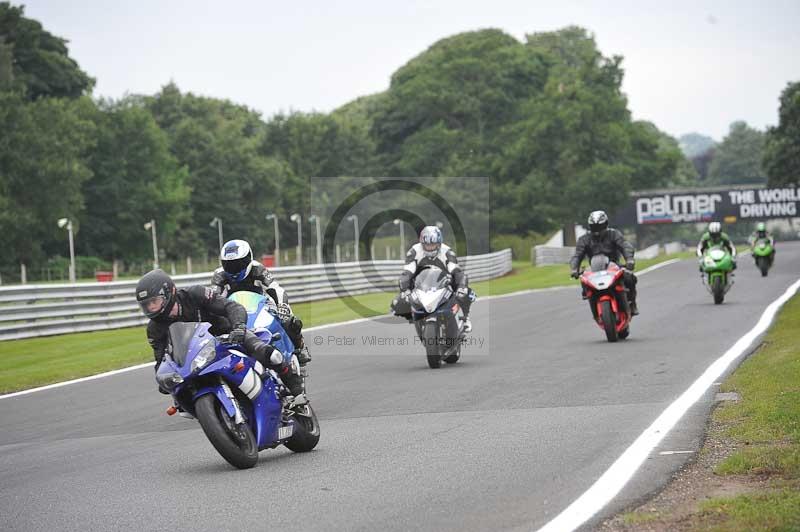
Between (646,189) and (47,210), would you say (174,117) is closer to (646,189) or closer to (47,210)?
(47,210)

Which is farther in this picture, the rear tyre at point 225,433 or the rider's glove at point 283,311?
the rider's glove at point 283,311

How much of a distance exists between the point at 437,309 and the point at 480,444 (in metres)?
6.59

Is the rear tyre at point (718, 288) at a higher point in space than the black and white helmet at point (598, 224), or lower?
lower

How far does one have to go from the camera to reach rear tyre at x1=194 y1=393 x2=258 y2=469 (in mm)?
8086

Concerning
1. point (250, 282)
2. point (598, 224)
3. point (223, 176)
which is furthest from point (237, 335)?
point (223, 176)

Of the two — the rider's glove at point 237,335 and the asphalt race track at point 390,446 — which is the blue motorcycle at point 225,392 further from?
the asphalt race track at point 390,446

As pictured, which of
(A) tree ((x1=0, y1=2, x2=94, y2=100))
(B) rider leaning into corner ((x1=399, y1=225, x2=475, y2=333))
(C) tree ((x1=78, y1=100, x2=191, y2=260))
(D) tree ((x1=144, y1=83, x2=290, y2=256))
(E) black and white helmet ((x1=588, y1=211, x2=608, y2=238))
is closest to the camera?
(B) rider leaning into corner ((x1=399, y1=225, x2=475, y2=333))

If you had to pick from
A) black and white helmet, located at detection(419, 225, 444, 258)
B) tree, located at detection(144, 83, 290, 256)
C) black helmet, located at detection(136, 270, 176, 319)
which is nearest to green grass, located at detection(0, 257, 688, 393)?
black and white helmet, located at detection(419, 225, 444, 258)

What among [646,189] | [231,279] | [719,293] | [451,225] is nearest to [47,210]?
[451,225]

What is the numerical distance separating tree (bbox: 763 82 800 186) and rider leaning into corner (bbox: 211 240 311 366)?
186 ft

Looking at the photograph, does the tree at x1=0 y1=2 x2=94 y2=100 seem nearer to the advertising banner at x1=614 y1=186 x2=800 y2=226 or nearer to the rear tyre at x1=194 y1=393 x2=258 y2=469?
the advertising banner at x1=614 y1=186 x2=800 y2=226

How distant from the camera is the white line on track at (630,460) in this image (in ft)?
20.6

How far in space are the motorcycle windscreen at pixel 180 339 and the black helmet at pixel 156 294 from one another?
0.18 m

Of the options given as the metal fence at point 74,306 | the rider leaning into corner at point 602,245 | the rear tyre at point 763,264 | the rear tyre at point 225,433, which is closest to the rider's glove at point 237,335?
the rear tyre at point 225,433
